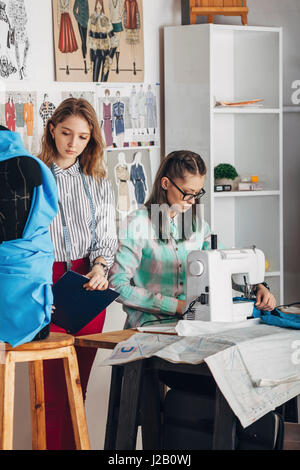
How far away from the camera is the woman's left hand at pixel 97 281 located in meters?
2.40

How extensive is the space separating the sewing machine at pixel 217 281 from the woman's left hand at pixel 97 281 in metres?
0.31

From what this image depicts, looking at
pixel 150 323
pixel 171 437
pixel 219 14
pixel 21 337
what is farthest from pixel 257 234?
pixel 21 337

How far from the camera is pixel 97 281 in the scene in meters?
2.45

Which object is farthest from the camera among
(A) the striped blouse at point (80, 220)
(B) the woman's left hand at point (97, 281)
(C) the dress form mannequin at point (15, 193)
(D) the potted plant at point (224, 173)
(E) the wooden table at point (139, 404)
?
(D) the potted plant at point (224, 173)

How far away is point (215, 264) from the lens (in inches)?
92.8

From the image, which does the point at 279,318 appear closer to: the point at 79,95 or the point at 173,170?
the point at 173,170

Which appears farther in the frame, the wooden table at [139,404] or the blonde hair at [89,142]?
the blonde hair at [89,142]

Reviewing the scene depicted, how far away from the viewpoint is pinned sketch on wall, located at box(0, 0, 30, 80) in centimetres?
344

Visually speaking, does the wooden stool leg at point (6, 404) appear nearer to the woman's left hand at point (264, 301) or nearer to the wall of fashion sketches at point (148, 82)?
the woman's left hand at point (264, 301)

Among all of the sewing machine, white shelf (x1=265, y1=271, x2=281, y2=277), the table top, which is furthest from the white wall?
the sewing machine

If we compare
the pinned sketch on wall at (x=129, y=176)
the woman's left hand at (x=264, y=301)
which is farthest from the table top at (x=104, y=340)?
the pinned sketch on wall at (x=129, y=176)

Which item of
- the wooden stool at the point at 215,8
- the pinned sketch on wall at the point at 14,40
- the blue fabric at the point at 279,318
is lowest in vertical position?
the blue fabric at the point at 279,318

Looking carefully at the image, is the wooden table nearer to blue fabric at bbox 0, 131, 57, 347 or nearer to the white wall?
blue fabric at bbox 0, 131, 57, 347

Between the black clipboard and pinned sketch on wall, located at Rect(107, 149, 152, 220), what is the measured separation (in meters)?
1.35
